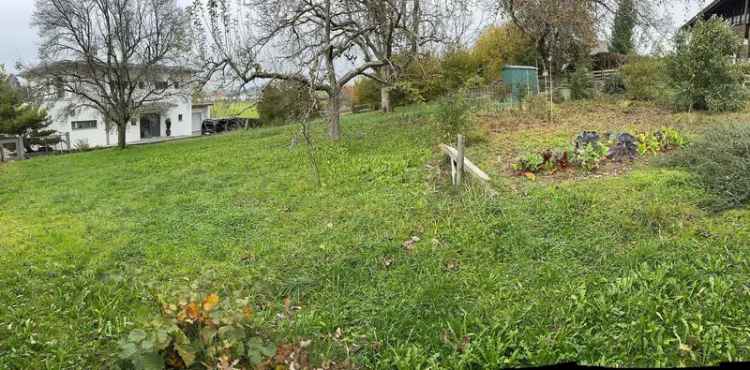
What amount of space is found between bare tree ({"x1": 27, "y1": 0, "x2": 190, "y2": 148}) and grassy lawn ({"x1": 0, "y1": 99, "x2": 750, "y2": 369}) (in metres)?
14.4

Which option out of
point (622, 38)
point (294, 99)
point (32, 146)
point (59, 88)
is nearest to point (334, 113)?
point (294, 99)

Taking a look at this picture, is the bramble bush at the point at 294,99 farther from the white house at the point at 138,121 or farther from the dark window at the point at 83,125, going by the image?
the dark window at the point at 83,125

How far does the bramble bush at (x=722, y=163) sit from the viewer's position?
4.29 metres

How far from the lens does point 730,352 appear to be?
2.36 meters

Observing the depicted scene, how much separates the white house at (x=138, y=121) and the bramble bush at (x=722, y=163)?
66.4ft

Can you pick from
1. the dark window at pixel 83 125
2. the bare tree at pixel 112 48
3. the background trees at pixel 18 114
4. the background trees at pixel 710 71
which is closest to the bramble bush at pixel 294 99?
the background trees at pixel 710 71

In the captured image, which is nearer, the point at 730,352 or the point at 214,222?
the point at 730,352

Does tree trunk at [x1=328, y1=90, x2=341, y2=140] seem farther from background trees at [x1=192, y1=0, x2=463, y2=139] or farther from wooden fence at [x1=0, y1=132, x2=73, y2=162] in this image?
wooden fence at [x1=0, y1=132, x2=73, y2=162]

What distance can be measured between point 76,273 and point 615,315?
4.18 metres

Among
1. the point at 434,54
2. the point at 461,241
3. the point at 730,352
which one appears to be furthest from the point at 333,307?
the point at 434,54

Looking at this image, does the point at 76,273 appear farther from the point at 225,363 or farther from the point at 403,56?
the point at 403,56

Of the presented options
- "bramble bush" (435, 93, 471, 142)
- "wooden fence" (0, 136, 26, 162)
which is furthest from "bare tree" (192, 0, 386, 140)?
"wooden fence" (0, 136, 26, 162)

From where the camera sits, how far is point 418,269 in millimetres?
3695

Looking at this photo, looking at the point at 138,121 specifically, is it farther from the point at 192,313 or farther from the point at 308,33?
the point at 192,313
